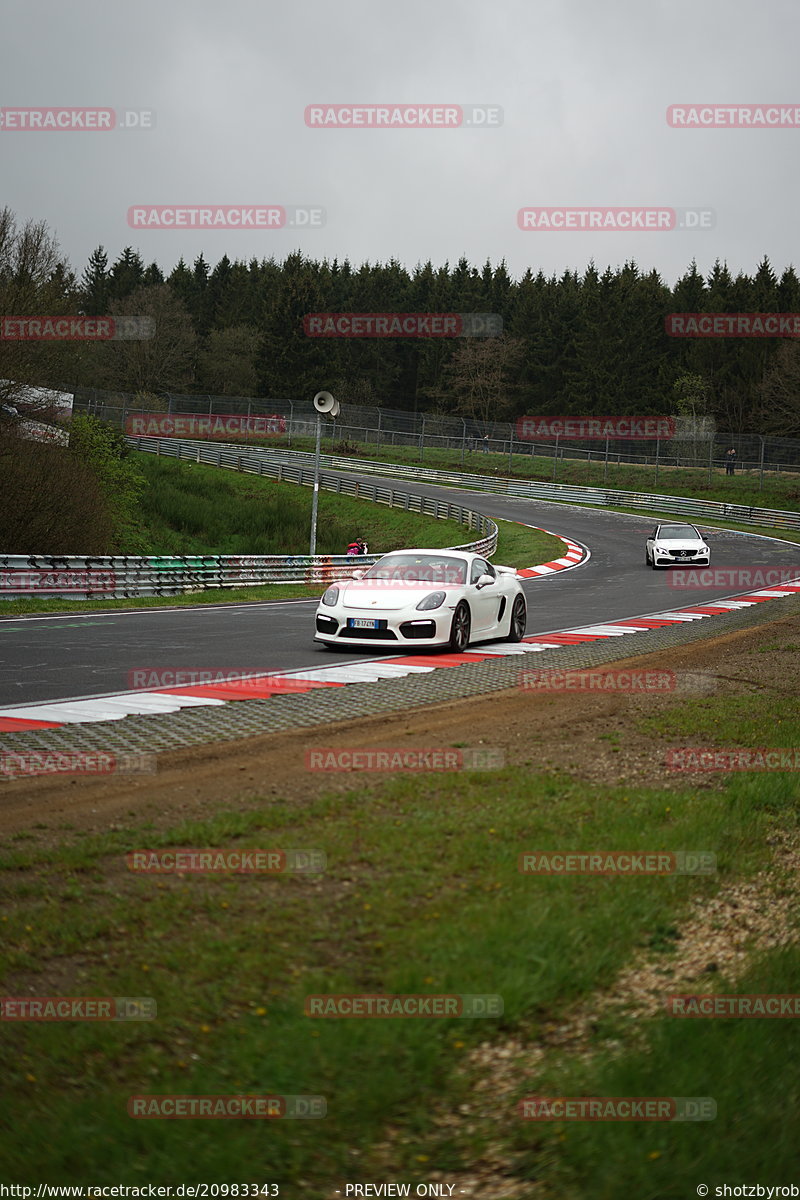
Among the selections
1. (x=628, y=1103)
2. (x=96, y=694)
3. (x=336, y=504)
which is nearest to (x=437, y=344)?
(x=336, y=504)

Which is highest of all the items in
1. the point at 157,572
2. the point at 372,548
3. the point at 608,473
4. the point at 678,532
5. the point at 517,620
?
the point at 608,473

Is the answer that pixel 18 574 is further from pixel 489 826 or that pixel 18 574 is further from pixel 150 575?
pixel 489 826

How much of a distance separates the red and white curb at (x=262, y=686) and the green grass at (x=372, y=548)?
8.78 m

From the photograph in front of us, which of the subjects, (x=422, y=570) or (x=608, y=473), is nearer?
(x=422, y=570)

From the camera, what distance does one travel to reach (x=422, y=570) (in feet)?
50.9

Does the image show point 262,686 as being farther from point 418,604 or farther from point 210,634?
point 210,634

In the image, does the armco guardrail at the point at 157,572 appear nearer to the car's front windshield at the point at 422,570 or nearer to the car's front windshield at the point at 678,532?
the car's front windshield at the point at 678,532

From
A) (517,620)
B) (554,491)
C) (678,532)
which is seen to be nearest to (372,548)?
(678,532)

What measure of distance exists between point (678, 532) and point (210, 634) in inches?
938

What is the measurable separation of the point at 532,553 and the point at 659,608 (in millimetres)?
17130

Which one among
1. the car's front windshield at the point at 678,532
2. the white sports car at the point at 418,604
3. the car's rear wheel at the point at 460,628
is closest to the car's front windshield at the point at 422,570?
the white sports car at the point at 418,604

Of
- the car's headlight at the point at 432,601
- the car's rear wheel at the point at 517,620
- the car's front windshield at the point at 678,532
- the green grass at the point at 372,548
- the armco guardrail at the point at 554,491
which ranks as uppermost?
the armco guardrail at the point at 554,491

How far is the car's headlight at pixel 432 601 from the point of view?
47.4ft

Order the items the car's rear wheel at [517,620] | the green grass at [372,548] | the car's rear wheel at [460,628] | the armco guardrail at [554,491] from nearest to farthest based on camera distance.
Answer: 1. the car's rear wheel at [460,628]
2. the car's rear wheel at [517,620]
3. the green grass at [372,548]
4. the armco guardrail at [554,491]
